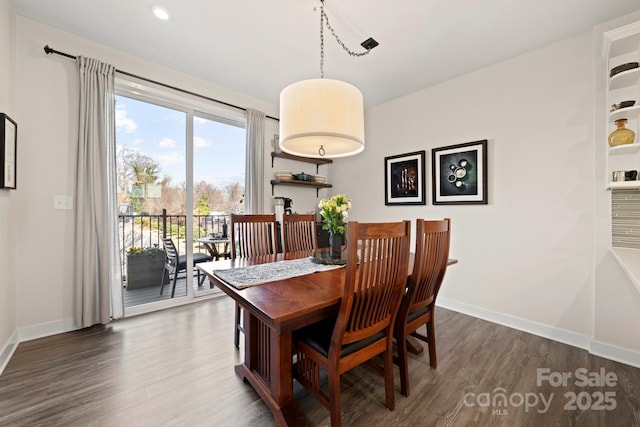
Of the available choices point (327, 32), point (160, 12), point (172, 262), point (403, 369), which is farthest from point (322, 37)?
point (172, 262)

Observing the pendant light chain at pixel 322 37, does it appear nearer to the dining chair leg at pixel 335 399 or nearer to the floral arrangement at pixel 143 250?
the dining chair leg at pixel 335 399

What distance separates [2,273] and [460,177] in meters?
4.19

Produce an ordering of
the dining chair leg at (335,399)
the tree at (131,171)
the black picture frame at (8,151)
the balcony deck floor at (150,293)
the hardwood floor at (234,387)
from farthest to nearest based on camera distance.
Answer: the balcony deck floor at (150,293) < the tree at (131,171) < the black picture frame at (8,151) < the hardwood floor at (234,387) < the dining chair leg at (335,399)

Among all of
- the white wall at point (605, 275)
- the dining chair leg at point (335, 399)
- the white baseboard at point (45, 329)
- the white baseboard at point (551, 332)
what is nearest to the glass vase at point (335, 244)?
the dining chair leg at point (335, 399)

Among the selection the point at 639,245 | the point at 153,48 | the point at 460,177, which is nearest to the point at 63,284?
the point at 153,48

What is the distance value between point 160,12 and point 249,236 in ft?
6.45

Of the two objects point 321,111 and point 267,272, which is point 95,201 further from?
point 321,111

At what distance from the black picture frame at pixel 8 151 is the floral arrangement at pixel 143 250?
110 centimetres

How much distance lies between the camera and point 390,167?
3656 mm

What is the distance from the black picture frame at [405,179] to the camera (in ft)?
10.8

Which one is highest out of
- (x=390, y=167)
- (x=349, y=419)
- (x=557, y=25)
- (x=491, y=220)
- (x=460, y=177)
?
(x=557, y=25)

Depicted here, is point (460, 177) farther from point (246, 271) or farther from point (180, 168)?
point (180, 168)

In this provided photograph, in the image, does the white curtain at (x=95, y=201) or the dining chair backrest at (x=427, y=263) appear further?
the white curtain at (x=95, y=201)

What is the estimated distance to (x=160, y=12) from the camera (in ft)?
6.70
